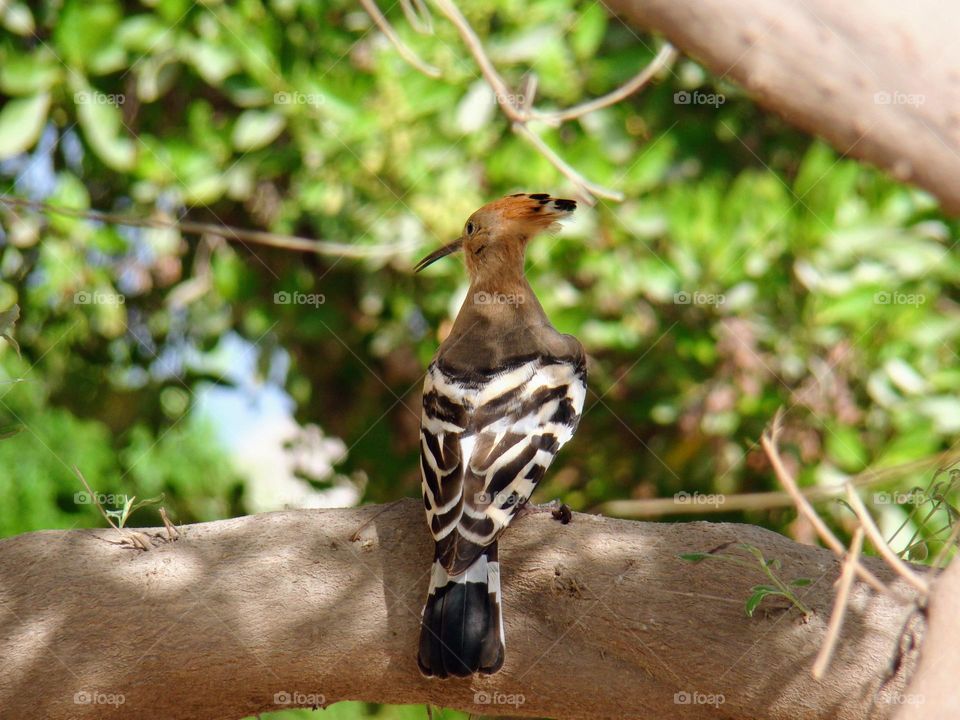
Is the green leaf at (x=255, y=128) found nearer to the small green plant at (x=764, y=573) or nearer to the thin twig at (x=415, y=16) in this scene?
the thin twig at (x=415, y=16)

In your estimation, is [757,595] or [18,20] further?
[18,20]

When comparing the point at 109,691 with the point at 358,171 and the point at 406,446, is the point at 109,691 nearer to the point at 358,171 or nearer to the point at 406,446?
the point at 358,171

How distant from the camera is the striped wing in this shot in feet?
8.31

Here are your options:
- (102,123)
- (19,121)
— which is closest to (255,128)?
(102,123)

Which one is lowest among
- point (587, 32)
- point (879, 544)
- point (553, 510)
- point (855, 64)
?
point (553, 510)

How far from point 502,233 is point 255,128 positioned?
2.99ft

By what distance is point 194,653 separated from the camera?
2273 mm

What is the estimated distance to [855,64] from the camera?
4.85ft

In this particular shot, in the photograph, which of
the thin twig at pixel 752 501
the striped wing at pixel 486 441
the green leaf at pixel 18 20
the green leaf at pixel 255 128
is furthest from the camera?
the green leaf at pixel 255 128

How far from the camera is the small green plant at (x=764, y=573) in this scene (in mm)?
2175

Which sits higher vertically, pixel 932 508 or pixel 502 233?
pixel 932 508

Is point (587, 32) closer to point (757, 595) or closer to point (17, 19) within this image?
point (17, 19)

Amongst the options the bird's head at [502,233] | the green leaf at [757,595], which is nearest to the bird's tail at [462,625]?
the green leaf at [757,595]

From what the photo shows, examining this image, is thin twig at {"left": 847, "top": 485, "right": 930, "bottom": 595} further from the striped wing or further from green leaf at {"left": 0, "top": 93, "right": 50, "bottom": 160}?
green leaf at {"left": 0, "top": 93, "right": 50, "bottom": 160}
